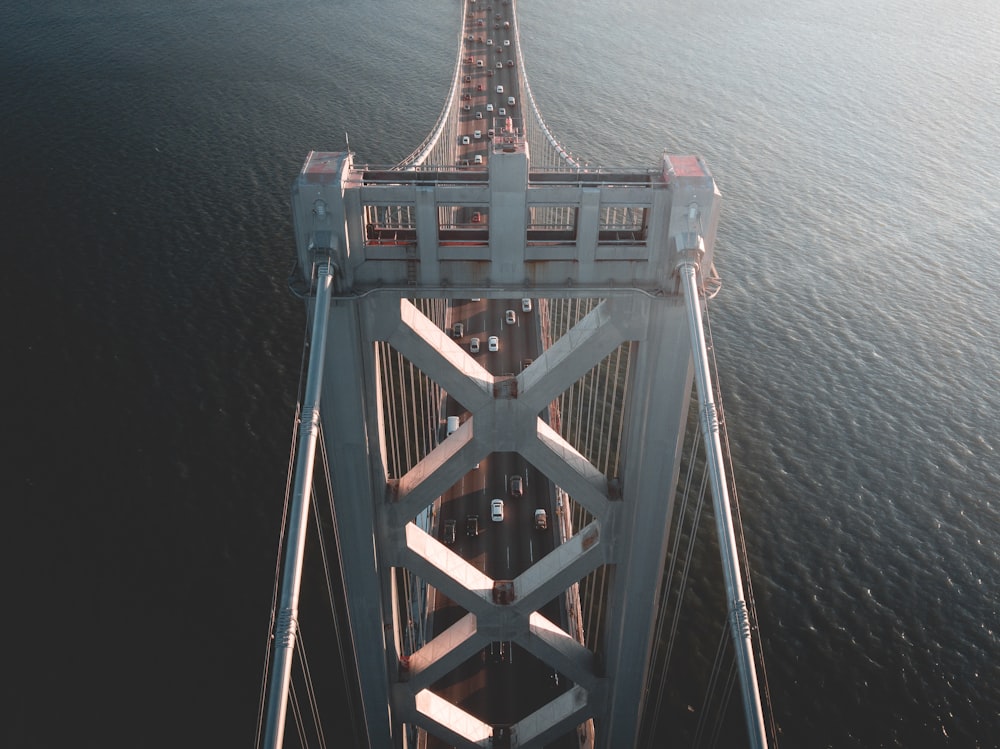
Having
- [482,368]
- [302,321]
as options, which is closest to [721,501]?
[482,368]

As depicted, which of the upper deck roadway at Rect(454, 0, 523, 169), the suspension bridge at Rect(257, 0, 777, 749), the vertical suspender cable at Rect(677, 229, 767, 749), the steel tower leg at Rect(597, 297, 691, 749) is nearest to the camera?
the vertical suspender cable at Rect(677, 229, 767, 749)

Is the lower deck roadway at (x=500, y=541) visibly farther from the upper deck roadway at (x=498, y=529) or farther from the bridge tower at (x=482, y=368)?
the bridge tower at (x=482, y=368)

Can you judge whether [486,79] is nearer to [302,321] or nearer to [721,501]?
[302,321]

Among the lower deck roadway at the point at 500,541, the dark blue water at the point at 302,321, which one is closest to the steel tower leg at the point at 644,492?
the lower deck roadway at the point at 500,541

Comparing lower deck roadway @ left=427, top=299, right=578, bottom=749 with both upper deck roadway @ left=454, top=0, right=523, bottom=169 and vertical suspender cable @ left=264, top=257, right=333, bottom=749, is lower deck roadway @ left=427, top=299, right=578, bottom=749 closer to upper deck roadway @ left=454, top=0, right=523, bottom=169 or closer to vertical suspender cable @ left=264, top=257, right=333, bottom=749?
upper deck roadway @ left=454, top=0, right=523, bottom=169

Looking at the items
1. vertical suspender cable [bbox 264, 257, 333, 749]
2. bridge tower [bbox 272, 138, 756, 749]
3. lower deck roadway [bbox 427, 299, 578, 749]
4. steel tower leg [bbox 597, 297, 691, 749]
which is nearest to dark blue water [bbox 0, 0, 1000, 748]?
lower deck roadway [bbox 427, 299, 578, 749]

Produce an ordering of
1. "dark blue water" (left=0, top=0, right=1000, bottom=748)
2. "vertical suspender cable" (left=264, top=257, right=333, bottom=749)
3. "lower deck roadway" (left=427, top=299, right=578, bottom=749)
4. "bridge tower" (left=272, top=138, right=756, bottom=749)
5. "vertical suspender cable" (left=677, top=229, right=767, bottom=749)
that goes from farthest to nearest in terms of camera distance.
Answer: "dark blue water" (left=0, top=0, right=1000, bottom=748), "lower deck roadway" (left=427, top=299, right=578, bottom=749), "bridge tower" (left=272, top=138, right=756, bottom=749), "vertical suspender cable" (left=677, top=229, right=767, bottom=749), "vertical suspender cable" (left=264, top=257, right=333, bottom=749)
